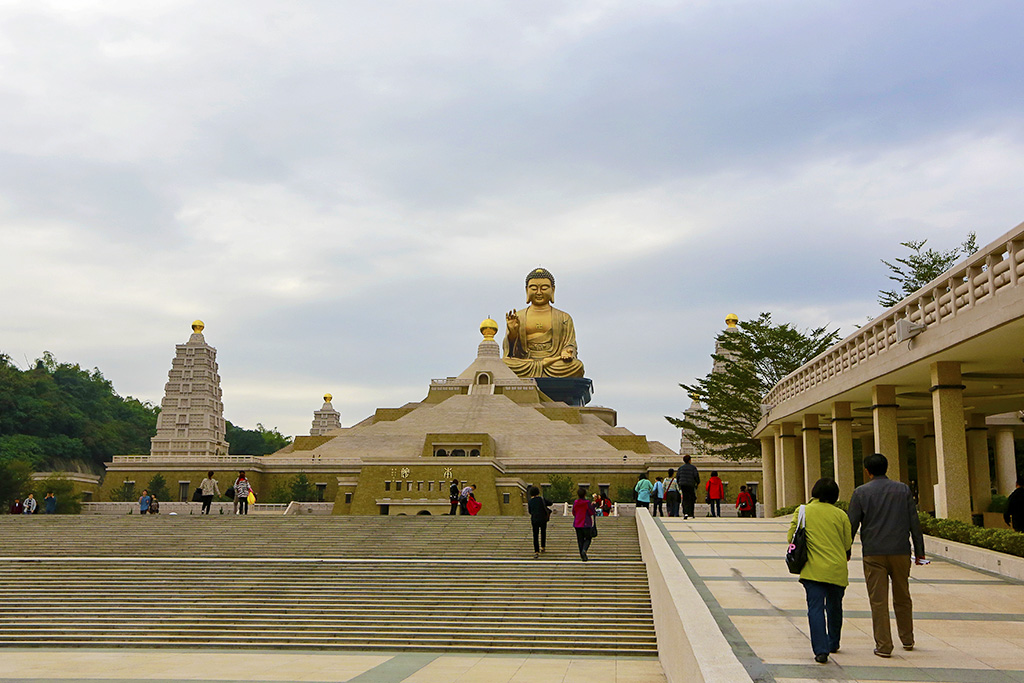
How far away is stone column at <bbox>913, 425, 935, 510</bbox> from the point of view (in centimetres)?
2198

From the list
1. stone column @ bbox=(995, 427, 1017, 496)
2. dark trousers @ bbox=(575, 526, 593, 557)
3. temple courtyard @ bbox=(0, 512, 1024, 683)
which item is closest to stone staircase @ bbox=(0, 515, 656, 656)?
temple courtyard @ bbox=(0, 512, 1024, 683)

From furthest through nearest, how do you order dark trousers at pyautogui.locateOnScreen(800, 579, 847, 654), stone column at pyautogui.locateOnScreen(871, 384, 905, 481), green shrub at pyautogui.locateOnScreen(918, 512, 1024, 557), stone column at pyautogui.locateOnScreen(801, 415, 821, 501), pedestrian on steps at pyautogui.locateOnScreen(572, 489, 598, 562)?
stone column at pyautogui.locateOnScreen(801, 415, 821, 501) < stone column at pyautogui.locateOnScreen(871, 384, 905, 481) < pedestrian on steps at pyautogui.locateOnScreen(572, 489, 598, 562) < green shrub at pyautogui.locateOnScreen(918, 512, 1024, 557) < dark trousers at pyautogui.locateOnScreen(800, 579, 847, 654)

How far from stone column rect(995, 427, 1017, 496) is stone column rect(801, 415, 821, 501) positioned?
469 cm

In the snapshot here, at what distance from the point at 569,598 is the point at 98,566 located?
8.17 m

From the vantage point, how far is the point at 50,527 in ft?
67.7

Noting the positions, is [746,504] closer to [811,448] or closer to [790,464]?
[790,464]

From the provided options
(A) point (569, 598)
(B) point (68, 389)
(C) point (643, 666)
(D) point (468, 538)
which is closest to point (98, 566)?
(D) point (468, 538)

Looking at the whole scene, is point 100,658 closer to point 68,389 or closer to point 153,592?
point 153,592

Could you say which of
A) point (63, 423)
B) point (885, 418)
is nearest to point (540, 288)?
point (63, 423)

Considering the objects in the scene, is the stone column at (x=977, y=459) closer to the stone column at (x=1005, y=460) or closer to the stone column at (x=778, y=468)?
the stone column at (x=1005, y=460)

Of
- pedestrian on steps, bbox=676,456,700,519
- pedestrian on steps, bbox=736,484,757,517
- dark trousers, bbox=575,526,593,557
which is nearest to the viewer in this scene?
dark trousers, bbox=575,526,593,557

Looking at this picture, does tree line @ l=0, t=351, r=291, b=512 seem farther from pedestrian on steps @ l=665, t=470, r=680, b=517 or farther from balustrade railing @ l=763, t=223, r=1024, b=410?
balustrade railing @ l=763, t=223, r=1024, b=410

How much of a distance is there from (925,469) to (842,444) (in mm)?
5141

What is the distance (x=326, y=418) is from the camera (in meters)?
72.1
